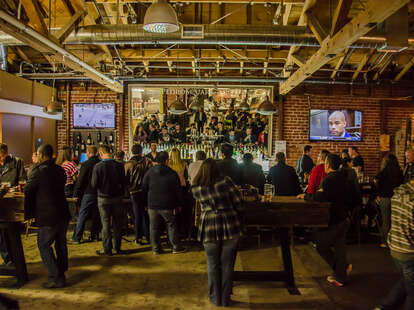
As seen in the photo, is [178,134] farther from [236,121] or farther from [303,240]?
[303,240]

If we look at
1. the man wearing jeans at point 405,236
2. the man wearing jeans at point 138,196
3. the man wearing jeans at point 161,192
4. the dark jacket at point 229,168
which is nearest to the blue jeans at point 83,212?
the man wearing jeans at point 138,196

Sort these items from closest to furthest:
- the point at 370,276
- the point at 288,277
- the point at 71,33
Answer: the point at 288,277 → the point at 370,276 → the point at 71,33

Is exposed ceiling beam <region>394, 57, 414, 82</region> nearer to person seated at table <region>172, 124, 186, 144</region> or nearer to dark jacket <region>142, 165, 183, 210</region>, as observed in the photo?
person seated at table <region>172, 124, 186, 144</region>

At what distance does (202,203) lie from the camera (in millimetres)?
3635

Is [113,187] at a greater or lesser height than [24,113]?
lesser

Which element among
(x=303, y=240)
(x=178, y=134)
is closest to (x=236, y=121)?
(x=178, y=134)

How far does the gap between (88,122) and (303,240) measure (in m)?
7.26

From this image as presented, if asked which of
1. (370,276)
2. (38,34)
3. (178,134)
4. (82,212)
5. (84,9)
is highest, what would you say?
(84,9)

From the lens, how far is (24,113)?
8844 mm

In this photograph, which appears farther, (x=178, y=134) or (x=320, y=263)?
(x=178, y=134)

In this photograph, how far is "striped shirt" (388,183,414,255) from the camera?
2949mm

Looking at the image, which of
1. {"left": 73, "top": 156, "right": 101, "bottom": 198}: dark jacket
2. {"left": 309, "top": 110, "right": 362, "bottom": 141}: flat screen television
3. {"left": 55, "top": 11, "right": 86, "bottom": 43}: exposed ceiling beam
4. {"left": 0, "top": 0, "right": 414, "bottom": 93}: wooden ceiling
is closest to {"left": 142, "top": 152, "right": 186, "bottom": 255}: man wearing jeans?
{"left": 73, "top": 156, "right": 101, "bottom": 198}: dark jacket

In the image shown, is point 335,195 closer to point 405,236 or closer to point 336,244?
point 336,244

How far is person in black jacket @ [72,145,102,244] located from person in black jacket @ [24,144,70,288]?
1552 millimetres
